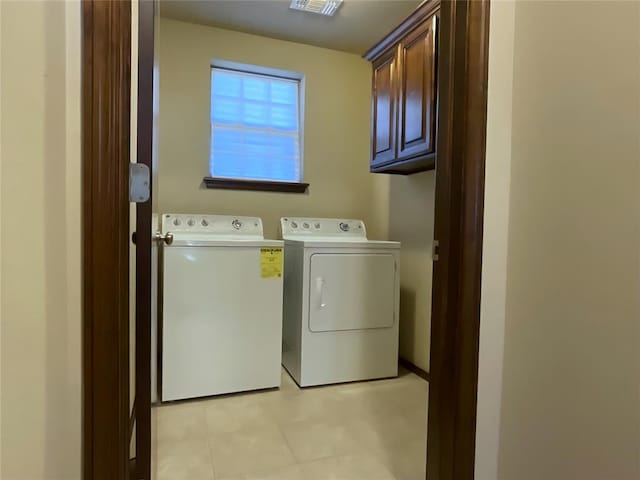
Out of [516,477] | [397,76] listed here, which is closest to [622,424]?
[516,477]

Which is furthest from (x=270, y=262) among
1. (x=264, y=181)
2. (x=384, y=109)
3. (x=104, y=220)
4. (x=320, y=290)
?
(x=104, y=220)

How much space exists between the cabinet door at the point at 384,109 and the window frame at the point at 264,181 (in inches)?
27.5

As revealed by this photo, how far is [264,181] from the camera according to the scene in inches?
113

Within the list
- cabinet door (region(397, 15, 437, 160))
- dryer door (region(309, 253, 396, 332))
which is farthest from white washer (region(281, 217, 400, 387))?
cabinet door (region(397, 15, 437, 160))

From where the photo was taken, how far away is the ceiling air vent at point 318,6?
2375 mm

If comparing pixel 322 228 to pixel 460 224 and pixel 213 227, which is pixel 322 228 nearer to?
pixel 213 227

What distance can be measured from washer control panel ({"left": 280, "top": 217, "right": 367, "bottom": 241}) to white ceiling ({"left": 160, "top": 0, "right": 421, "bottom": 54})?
134 centimetres

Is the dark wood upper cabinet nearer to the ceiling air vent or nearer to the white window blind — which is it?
the ceiling air vent

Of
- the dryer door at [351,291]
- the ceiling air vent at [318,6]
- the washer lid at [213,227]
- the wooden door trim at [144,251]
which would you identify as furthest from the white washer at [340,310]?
the ceiling air vent at [318,6]

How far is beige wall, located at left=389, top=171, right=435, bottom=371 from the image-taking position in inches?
98.5

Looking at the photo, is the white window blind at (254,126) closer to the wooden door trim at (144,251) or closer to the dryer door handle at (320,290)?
the dryer door handle at (320,290)

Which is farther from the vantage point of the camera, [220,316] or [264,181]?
[264,181]

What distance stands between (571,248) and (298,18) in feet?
7.79

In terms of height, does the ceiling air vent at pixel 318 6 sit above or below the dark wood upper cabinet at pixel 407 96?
above
